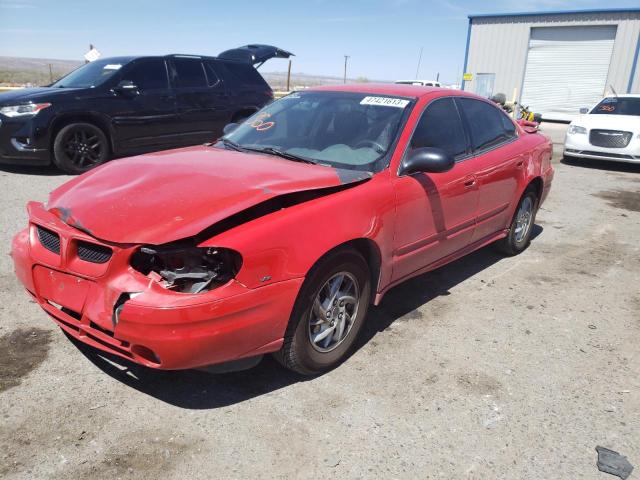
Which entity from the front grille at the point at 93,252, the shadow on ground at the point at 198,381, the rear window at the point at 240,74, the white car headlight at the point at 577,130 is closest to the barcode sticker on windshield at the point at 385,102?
the shadow on ground at the point at 198,381

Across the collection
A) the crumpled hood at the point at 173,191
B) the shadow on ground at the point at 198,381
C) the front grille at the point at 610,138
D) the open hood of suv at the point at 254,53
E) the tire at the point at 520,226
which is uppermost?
the open hood of suv at the point at 254,53

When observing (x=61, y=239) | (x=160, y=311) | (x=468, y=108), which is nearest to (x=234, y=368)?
(x=160, y=311)

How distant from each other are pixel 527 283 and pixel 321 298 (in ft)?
8.02

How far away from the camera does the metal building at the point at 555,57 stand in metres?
22.3

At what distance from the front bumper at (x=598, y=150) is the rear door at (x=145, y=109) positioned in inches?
317

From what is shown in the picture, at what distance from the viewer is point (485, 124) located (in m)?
4.38

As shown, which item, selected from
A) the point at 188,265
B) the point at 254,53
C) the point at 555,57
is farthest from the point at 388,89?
the point at 555,57

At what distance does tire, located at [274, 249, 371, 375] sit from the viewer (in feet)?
8.80

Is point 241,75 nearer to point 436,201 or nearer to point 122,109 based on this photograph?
point 122,109

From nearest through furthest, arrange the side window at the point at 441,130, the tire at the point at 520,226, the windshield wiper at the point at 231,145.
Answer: the side window at the point at 441,130, the windshield wiper at the point at 231,145, the tire at the point at 520,226

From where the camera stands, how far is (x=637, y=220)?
6.75m

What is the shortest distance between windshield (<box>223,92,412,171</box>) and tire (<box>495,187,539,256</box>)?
6.43 feet

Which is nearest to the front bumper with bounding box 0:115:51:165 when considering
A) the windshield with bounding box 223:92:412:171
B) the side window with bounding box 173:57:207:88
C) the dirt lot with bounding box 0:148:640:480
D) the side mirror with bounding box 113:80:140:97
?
the side mirror with bounding box 113:80:140:97

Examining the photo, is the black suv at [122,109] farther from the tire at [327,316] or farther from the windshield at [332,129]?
the tire at [327,316]
